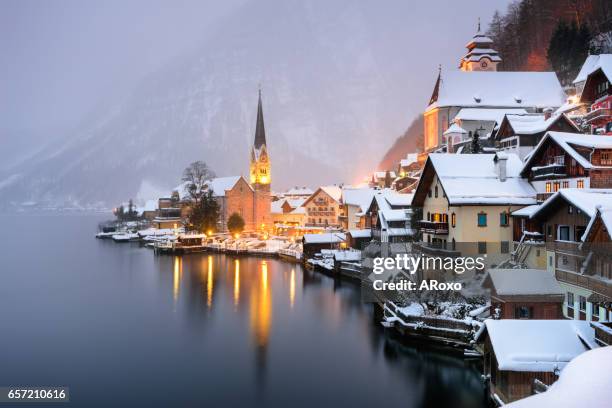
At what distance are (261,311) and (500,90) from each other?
37866 millimetres

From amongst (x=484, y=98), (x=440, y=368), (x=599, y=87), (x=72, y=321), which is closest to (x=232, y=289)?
(x=72, y=321)

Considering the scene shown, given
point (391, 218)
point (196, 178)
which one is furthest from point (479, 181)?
point (196, 178)

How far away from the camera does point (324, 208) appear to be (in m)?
65.8

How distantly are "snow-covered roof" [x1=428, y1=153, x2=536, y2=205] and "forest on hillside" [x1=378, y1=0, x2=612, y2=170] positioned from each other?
86.9 feet

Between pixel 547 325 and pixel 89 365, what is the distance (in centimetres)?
1704

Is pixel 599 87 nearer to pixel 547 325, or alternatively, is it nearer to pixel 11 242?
pixel 547 325

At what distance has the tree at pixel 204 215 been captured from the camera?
68.0m

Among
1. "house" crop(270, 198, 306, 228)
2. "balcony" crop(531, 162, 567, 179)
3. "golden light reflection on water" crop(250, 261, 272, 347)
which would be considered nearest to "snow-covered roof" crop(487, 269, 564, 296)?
"balcony" crop(531, 162, 567, 179)

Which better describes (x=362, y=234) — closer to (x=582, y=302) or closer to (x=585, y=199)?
(x=585, y=199)

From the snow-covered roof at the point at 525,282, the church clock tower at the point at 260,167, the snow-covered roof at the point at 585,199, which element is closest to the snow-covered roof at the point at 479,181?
the snow-covered roof at the point at 585,199

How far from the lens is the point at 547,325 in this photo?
46.7 feet

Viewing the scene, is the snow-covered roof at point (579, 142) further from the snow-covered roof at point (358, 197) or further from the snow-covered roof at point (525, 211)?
the snow-covered roof at point (358, 197)

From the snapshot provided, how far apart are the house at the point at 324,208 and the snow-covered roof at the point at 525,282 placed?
146 feet

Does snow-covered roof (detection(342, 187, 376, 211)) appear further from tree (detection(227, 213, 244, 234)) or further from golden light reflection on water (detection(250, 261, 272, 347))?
tree (detection(227, 213, 244, 234))
